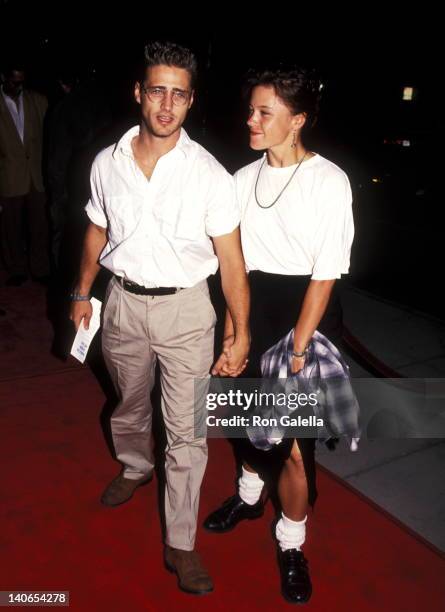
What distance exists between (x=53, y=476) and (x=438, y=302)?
4.89m

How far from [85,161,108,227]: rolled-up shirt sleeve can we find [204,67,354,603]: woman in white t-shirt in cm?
50

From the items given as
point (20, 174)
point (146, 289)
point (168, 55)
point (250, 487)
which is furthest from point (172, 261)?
point (20, 174)

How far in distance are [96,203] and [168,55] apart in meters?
0.58

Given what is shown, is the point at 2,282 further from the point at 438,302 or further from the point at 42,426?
the point at 438,302

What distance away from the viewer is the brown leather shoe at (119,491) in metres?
2.36

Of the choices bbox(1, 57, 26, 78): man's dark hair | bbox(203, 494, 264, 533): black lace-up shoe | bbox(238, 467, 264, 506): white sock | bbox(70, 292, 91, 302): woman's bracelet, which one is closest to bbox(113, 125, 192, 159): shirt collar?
bbox(70, 292, 91, 302): woman's bracelet

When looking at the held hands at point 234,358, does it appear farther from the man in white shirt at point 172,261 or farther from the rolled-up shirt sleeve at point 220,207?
the rolled-up shirt sleeve at point 220,207

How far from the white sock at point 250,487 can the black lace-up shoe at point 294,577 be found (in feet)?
1.01

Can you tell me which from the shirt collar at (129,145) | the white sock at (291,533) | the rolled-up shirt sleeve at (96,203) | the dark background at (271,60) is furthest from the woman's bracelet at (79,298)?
the white sock at (291,533)

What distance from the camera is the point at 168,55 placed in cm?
178

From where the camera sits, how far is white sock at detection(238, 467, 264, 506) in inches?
90.5

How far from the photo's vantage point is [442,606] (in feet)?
6.31

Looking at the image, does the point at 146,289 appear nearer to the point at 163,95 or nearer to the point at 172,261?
the point at 172,261

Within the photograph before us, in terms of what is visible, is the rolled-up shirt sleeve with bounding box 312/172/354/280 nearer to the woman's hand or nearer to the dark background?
the woman's hand
